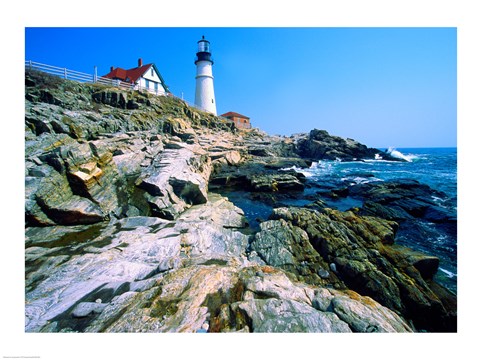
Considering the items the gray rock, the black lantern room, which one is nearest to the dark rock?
the black lantern room

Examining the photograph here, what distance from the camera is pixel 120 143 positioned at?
11.9 meters

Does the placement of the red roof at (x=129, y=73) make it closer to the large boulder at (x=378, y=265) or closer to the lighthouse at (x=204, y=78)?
the lighthouse at (x=204, y=78)

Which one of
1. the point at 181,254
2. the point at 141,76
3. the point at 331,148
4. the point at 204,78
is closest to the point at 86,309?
the point at 181,254

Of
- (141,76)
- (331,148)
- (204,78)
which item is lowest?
(331,148)

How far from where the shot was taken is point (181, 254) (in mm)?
5840

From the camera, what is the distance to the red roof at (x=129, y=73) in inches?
1220

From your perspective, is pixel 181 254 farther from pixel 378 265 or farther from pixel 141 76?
pixel 141 76

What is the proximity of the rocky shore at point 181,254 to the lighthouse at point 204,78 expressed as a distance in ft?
80.0

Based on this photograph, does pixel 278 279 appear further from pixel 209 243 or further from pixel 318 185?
pixel 318 185

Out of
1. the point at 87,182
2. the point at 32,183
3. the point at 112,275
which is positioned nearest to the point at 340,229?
the point at 112,275

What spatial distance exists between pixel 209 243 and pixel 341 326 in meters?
4.47

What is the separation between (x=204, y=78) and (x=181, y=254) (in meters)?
37.3

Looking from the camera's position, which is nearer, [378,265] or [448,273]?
[378,265]
